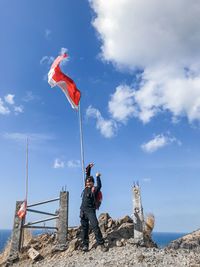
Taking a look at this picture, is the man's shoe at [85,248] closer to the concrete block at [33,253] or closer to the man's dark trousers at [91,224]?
the man's dark trousers at [91,224]

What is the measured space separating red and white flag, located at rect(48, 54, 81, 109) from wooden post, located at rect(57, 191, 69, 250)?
4157 millimetres

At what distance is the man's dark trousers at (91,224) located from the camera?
10539 mm

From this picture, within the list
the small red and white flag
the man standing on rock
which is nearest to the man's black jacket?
the man standing on rock

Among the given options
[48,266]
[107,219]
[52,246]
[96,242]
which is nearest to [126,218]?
[107,219]

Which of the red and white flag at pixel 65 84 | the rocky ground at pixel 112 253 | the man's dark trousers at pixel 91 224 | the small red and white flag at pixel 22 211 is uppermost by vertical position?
the red and white flag at pixel 65 84

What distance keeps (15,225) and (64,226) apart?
214 cm

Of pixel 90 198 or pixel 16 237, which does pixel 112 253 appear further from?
pixel 16 237

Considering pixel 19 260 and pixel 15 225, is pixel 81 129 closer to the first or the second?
pixel 15 225

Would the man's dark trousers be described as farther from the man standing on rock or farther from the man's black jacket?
the man's black jacket

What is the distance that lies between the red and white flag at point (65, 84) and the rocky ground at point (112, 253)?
5.13 m

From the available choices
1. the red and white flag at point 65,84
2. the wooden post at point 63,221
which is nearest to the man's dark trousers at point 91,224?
the wooden post at point 63,221

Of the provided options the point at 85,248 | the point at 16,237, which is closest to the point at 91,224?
the point at 85,248

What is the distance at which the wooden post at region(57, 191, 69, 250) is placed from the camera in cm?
1194

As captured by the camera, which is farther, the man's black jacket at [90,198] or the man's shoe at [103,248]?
the man's black jacket at [90,198]
